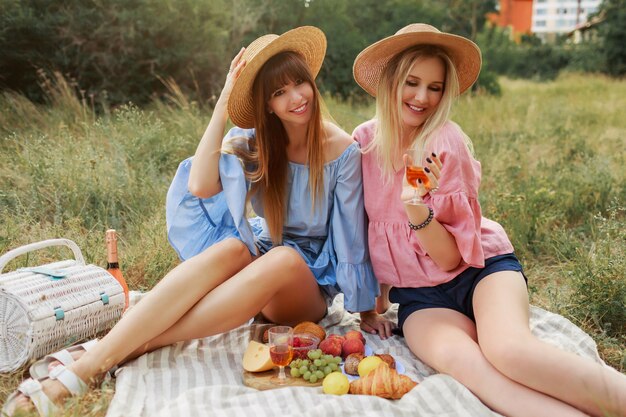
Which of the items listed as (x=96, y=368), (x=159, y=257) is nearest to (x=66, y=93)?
(x=159, y=257)

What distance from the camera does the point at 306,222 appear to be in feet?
11.3

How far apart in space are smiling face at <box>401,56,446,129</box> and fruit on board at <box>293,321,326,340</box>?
1089 mm

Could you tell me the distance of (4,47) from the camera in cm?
791

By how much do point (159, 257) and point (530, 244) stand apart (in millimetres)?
2505

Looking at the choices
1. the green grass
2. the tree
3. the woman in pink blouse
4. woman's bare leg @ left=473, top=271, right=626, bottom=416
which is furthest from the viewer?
the tree

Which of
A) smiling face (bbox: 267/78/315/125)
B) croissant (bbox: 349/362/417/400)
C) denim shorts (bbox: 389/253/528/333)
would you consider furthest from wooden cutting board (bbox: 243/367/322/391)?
smiling face (bbox: 267/78/315/125)

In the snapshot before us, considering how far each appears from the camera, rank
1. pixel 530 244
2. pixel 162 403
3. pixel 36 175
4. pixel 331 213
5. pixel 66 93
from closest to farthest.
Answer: pixel 162 403 → pixel 331 213 → pixel 530 244 → pixel 36 175 → pixel 66 93

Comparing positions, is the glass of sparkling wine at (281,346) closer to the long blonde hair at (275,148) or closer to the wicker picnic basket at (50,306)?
the long blonde hair at (275,148)

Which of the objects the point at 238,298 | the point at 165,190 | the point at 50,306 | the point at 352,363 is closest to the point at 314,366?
the point at 352,363

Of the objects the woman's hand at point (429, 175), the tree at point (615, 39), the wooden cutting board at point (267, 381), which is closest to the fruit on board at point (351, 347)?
the wooden cutting board at point (267, 381)

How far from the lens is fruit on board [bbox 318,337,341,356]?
10.3 feet

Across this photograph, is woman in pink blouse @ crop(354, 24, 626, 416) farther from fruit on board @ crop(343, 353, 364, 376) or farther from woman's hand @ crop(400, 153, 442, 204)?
fruit on board @ crop(343, 353, 364, 376)

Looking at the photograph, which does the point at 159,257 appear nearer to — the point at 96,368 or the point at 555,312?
the point at 96,368

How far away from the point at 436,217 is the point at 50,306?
5.88 feet
